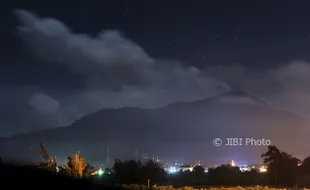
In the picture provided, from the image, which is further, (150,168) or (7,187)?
(150,168)

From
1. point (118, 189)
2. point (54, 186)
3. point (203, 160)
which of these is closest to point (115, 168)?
point (118, 189)

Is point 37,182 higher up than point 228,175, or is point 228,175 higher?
point 37,182

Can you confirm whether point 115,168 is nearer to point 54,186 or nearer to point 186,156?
point 54,186

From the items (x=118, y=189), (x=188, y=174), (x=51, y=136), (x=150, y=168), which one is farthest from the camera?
(x=51, y=136)

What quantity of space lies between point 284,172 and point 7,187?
135ft

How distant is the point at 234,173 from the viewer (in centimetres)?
5669

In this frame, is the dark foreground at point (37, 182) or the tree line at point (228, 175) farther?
the tree line at point (228, 175)

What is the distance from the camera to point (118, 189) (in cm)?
2383

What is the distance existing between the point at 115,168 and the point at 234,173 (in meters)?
14.5

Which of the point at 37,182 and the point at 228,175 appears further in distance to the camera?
the point at 228,175

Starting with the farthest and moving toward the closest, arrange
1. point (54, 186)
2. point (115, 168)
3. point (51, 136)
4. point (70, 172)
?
point (51, 136)
point (115, 168)
point (70, 172)
point (54, 186)

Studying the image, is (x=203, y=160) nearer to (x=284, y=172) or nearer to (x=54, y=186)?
(x=284, y=172)

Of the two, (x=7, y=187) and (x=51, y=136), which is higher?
(x=51, y=136)

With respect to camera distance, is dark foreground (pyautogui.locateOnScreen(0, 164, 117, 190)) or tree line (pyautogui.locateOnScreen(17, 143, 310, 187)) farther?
tree line (pyautogui.locateOnScreen(17, 143, 310, 187))
